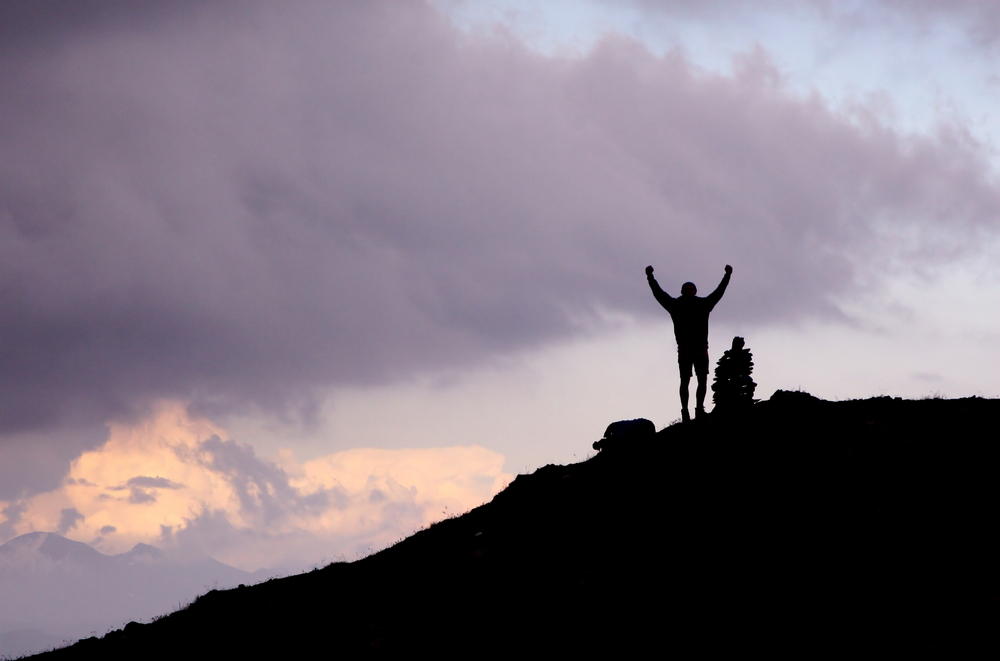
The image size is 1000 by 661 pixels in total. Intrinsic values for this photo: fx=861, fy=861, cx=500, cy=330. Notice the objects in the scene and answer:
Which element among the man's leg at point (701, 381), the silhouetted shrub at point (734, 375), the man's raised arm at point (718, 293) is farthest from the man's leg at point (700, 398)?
the silhouetted shrub at point (734, 375)

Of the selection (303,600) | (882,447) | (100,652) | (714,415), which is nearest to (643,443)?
(714,415)

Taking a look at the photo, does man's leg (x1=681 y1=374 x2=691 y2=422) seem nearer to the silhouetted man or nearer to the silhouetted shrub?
the silhouetted man

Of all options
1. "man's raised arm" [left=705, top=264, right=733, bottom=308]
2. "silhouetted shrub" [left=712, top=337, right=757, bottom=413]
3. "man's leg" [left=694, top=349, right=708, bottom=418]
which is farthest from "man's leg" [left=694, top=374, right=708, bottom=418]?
"silhouetted shrub" [left=712, top=337, right=757, bottom=413]

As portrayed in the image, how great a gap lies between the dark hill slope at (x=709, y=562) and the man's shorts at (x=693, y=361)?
126cm

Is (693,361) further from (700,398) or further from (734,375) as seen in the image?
(734,375)

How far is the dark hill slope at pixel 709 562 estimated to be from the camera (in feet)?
39.3

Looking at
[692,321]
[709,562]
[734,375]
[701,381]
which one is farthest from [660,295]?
[734,375]

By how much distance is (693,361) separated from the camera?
19828 mm

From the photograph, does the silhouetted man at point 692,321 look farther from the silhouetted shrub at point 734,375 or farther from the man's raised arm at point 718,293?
the silhouetted shrub at point 734,375

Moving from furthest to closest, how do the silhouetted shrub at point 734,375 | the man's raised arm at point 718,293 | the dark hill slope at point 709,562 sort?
the silhouetted shrub at point 734,375
the man's raised arm at point 718,293
the dark hill slope at point 709,562

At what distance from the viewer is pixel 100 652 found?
721 inches

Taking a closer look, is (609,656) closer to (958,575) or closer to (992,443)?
(958,575)

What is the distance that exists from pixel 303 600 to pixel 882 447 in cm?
1173

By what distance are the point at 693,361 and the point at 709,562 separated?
6641 mm
